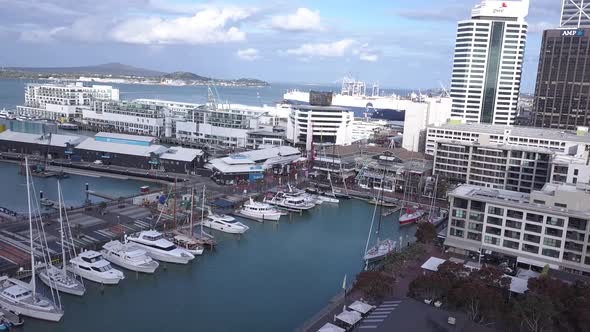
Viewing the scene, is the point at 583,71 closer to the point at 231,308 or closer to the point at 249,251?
the point at 249,251

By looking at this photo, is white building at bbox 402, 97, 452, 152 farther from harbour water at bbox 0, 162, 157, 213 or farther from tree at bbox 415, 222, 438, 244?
tree at bbox 415, 222, 438, 244

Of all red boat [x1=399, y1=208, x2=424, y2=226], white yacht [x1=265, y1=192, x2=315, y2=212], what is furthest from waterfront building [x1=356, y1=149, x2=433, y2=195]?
white yacht [x1=265, y1=192, x2=315, y2=212]

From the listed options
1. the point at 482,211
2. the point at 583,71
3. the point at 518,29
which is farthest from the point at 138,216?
the point at 583,71

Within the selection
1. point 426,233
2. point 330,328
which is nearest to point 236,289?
point 330,328

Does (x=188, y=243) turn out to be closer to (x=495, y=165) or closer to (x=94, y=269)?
(x=94, y=269)

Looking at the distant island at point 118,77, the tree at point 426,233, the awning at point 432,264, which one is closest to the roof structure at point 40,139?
the tree at point 426,233

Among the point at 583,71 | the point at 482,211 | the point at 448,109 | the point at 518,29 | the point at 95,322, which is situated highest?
the point at 518,29

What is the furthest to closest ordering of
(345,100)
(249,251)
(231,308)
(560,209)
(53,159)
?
(345,100), (53,159), (249,251), (560,209), (231,308)
